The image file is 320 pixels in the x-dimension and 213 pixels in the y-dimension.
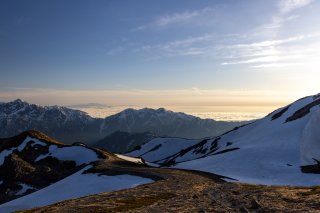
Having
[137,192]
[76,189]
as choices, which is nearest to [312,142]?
[137,192]

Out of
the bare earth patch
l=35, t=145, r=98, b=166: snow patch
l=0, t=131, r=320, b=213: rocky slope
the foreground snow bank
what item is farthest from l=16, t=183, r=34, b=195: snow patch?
the bare earth patch

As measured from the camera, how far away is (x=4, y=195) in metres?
109

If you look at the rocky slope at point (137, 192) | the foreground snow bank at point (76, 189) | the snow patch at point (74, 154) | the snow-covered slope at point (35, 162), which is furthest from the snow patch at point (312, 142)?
A: the snow patch at point (74, 154)

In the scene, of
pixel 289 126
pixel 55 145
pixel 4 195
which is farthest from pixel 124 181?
pixel 55 145

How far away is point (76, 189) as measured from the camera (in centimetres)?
6594

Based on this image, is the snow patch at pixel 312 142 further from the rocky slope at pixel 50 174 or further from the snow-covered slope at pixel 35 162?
the snow-covered slope at pixel 35 162

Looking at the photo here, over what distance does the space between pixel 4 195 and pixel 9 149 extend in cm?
4089

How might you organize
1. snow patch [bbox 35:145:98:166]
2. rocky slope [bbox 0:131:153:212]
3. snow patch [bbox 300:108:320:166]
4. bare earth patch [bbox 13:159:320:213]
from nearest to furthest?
1. snow patch [bbox 300:108:320:166]
2. bare earth patch [bbox 13:159:320:213]
3. rocky slope [bbox 0:131:153:212]
4. snow patch [bbox 35:145:98:166]

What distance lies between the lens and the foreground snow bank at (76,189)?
60.8m

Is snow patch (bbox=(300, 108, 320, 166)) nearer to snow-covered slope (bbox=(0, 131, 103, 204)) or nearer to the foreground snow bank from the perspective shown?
the foreground snow bank

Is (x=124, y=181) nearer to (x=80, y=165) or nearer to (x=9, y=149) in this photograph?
(x=80, y=165)

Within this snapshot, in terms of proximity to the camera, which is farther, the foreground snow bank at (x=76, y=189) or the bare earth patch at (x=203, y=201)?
the foreground snow bank at (x=76, y=189)

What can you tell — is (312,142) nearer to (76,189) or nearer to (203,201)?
(203,201)

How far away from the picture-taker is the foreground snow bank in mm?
60822
